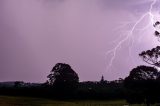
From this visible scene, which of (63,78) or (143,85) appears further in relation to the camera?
(63,78)

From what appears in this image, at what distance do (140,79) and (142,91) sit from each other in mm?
3196

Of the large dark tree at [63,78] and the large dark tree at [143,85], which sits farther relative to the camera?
the large dark tree at [63,78]

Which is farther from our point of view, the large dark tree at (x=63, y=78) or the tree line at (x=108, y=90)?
the large dark tree at (x=63, y=78)

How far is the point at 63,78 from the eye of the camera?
67938mm

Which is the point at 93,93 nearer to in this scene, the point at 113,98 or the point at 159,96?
the point at 113,98

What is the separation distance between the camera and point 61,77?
68.2 metres

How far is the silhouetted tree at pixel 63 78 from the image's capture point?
66.6 m

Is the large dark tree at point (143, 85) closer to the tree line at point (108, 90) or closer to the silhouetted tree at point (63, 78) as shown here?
the tree line at point (108, 90)

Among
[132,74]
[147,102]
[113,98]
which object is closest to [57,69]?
[113,98]

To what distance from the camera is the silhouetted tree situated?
6656cm

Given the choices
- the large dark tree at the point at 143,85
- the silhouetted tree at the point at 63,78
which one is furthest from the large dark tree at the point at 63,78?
the large dark tree at the point at 143,85

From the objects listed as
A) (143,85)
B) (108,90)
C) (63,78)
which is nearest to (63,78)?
(63,78)

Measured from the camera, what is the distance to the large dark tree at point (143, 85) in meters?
44.8

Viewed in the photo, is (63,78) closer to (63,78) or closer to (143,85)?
(63,78)
